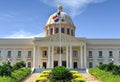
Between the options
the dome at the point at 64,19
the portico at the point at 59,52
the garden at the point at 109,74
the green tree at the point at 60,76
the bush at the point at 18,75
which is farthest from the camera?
the dome at the point at 64,19

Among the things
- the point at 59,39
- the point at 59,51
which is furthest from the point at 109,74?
the point at 59,51

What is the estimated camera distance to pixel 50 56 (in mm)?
54188

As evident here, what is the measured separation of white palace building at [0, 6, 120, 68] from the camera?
53.1 meters

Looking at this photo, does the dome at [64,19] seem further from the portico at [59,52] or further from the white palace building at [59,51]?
the portico at [59,52]

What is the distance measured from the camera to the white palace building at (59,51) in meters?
53.1

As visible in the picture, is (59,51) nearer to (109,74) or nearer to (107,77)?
(109,74)

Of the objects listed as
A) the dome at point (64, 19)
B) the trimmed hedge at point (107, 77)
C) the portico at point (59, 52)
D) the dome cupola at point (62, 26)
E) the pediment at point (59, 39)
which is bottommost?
the trimmed hedge at point (107, 77)

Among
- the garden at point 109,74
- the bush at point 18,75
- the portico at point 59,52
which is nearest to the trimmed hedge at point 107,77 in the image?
the garden at point 109,74

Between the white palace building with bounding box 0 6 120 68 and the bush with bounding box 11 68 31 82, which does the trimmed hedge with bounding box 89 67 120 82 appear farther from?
the white palace building with bounding box 0 6 120 68

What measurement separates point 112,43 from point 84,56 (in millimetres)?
7021

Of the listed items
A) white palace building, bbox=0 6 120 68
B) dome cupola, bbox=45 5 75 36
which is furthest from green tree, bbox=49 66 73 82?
dome cupola, bbox=45 5 75 36

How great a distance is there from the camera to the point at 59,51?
178ft

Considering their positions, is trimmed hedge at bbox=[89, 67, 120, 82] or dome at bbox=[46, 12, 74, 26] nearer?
trimmed hedge at bbox=[89, 67, 120, 82]

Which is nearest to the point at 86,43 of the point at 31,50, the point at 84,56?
the point at 84,56
